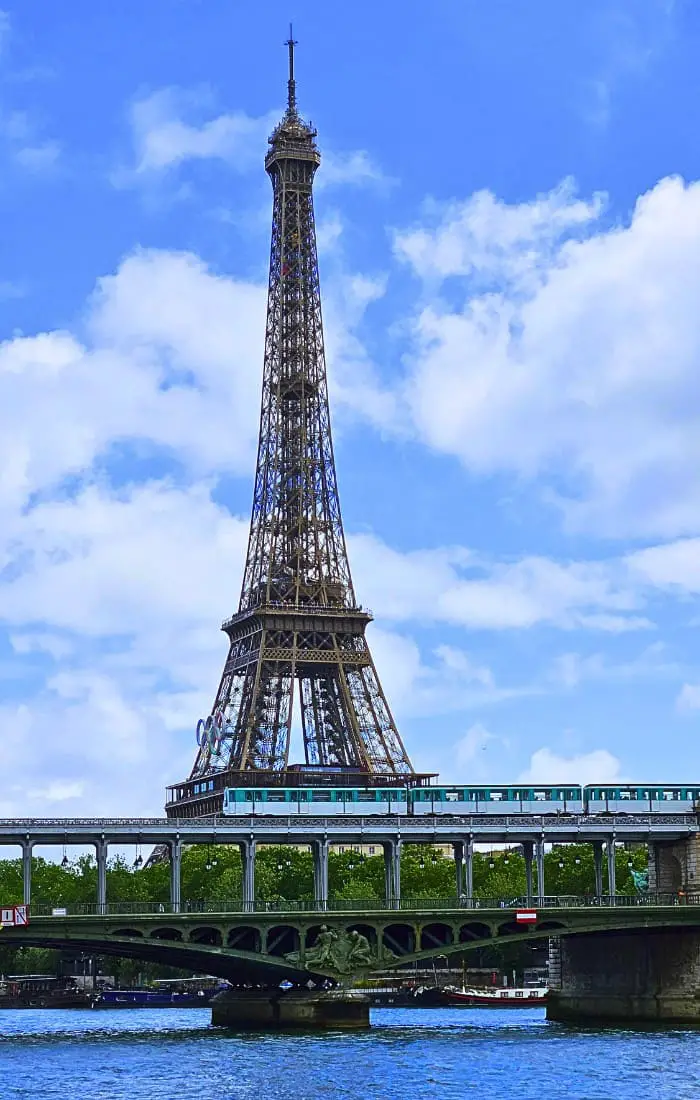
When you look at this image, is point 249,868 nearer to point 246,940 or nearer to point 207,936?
point 246,940

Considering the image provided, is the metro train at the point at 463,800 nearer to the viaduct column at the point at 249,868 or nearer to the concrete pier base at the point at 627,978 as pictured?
the concrete pier base at the point at 627,978

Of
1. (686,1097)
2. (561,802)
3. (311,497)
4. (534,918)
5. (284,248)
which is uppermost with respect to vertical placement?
(284,248)

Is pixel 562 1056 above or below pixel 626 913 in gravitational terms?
below

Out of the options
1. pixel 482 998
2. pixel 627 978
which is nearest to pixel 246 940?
pixel 627 978

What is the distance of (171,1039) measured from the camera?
334 feet

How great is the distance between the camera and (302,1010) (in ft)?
339

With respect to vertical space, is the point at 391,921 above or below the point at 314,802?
below

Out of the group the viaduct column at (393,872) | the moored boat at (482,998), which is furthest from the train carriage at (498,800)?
the moored boat at (482,998)

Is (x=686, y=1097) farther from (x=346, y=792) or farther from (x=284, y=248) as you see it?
(x=284, y=248)

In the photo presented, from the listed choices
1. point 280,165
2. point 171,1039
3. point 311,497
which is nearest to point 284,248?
point 280,165

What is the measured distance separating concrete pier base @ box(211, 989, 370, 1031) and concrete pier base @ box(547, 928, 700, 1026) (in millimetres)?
17513

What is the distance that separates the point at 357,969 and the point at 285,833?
937 centimetres

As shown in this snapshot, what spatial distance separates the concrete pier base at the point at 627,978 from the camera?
109000mm

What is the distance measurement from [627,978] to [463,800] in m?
16.3
